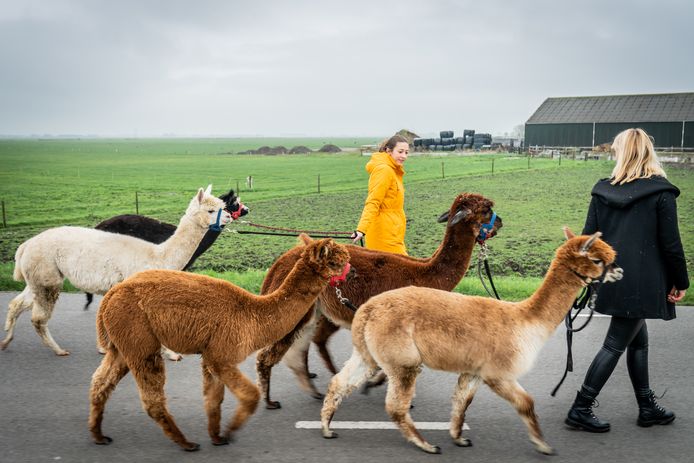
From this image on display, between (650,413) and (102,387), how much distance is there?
12.9 feet

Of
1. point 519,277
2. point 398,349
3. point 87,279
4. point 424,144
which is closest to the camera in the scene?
point 398,349

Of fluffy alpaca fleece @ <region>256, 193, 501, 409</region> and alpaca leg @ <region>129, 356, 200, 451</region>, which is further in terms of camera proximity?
fluffy alpaca fleece @ <region>256, 193, 501, 409</region>

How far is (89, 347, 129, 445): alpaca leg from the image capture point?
14.3 feet

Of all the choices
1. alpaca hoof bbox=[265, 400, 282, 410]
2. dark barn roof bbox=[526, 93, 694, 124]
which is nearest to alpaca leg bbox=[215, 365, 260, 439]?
alpaca hoof bbox=[265, 400, 282, 410]

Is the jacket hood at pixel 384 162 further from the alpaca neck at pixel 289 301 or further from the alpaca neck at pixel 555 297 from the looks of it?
the alpaca neck at pixel 555 297

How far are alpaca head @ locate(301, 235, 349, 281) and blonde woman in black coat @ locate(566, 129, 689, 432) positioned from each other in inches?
75.7

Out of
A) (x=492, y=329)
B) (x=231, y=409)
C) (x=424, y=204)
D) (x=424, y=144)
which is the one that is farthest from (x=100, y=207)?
(x=424, y=144)

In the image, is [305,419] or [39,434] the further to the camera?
[305,419]

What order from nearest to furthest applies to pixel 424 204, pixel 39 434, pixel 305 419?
pixel 39 434, pixel 305 419, pixel 424 204

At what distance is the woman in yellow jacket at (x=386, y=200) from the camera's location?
6082mm

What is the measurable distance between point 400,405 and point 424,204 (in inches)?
655

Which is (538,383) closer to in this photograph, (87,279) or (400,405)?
(400,405)

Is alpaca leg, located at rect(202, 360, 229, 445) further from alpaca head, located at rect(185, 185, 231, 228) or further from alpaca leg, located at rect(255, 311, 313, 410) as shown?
alpaca head, located at rect(185, 185, 231, 228)

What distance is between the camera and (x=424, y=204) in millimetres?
20641
